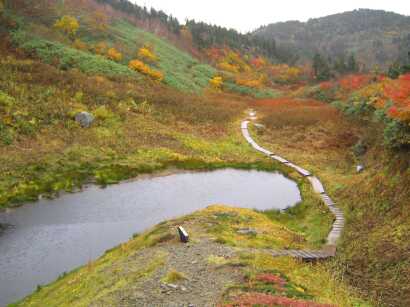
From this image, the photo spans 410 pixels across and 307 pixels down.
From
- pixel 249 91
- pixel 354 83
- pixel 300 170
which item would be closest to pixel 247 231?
pixel 300 170

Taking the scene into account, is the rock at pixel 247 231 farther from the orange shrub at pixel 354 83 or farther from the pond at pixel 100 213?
the orange shrub at pixel 354 83

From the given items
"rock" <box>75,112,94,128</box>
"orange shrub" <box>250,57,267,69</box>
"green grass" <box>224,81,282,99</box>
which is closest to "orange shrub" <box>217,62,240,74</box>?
"orange shrub" <box>250,57,267,69</box>

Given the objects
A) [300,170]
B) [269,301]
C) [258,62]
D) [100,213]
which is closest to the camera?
[269,301]

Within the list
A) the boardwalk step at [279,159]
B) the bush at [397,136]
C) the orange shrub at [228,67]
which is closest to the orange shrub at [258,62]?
the orange shrub at [228,67]

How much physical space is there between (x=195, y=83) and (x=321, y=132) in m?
38.9

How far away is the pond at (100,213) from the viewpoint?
1908 centimetres

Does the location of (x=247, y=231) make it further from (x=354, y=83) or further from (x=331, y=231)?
(x=354, y=83)

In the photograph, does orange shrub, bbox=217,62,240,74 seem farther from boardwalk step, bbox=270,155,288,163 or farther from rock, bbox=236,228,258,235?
rock, bbox=236,228,258,235

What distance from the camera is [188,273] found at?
14.2 meters

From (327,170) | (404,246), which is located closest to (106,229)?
(404,246)

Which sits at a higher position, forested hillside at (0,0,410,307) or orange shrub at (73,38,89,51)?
orange shrub at (73,38,89,51)

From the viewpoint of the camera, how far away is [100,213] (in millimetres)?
25312

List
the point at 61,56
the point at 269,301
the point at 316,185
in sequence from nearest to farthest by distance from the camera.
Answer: the point at 269,301 → the point at 316,185 → the point at 61,56

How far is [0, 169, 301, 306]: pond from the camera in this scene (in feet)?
62.6
